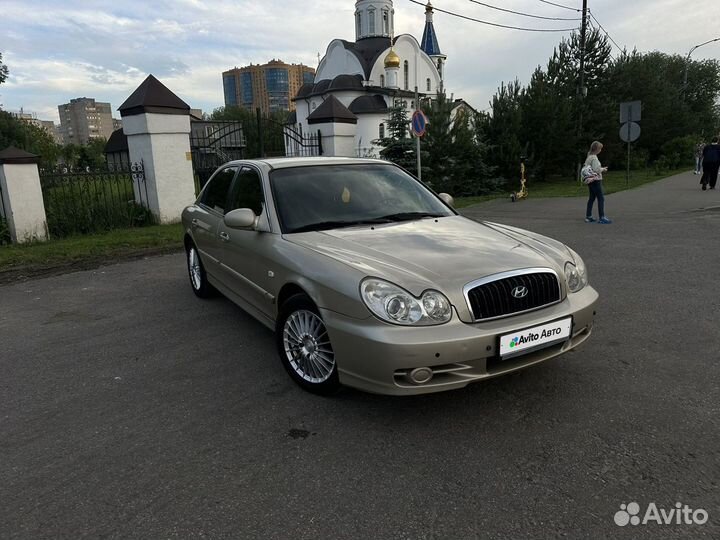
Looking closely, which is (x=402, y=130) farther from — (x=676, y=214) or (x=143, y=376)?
(x=143, y=376)

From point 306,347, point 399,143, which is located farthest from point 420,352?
point 399,143

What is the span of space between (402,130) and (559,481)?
54.8 ft

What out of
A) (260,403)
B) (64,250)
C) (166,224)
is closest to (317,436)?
(260,403)

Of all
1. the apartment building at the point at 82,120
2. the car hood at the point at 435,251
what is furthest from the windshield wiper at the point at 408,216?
the apartment building at the point at 82,120

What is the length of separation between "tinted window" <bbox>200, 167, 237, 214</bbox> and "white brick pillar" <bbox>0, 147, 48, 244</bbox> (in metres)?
5.84

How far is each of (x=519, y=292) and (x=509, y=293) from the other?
74 mm

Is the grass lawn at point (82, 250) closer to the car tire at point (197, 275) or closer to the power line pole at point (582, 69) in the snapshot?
the car tire at point (197, 275)

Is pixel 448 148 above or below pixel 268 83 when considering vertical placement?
below

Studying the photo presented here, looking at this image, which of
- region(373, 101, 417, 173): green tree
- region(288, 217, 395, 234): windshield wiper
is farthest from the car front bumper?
region(373, 101, 417, 173): green tree

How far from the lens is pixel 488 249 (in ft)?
11.3

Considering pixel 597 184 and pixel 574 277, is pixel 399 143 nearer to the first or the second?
pixel 597 184

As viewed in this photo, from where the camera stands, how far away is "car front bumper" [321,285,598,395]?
2814 mm

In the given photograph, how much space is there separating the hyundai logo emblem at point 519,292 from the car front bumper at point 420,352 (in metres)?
0.12

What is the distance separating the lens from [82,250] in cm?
902
